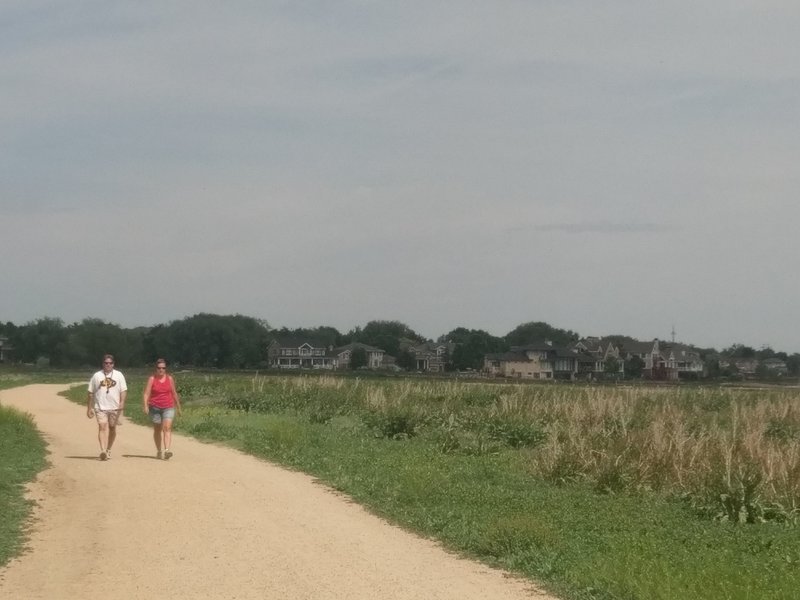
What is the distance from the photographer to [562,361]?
4545 inches

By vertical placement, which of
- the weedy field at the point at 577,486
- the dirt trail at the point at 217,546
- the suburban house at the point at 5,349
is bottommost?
the dirt trail at the point at 217,546

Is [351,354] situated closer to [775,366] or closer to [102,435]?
[775,366]

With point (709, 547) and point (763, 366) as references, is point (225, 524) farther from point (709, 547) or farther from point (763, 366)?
point (763, 366)

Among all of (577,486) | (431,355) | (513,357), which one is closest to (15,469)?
(577,486)

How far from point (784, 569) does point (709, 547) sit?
48.1 inches

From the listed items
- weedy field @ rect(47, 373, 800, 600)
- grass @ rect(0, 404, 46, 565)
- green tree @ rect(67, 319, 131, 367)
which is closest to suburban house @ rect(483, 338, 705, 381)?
green tree @ rect(67, 319, 131, 367)

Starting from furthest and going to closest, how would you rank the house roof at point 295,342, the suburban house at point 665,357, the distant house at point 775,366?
the house roof at point 295,342
the distant house at point 775,366
the suburban house at point 665,357

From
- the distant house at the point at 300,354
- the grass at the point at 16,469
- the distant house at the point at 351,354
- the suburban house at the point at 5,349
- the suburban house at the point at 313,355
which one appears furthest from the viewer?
the distant house at the point at 351,354

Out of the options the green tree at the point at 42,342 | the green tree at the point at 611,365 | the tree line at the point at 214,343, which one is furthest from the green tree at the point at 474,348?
the green tree at the point at 42,342

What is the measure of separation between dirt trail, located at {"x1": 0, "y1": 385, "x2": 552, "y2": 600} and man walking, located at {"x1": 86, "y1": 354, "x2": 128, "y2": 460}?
91cm

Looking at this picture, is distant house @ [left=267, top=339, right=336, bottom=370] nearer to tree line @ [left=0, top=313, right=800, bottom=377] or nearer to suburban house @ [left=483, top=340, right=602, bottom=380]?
tree line @ [left=0, top=313, right=800, bottom=377]

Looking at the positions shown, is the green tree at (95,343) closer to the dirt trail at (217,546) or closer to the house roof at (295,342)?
the house roof at (295,342)

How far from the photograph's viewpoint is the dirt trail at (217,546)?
9.06 m

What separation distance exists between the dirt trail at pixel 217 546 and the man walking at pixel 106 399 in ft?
3.00
